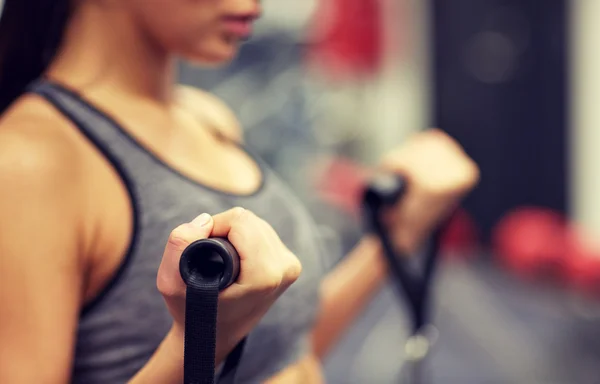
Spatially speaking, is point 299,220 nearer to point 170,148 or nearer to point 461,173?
point 170,148

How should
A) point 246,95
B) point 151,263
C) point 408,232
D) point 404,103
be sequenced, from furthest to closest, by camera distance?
point 404,103 < point 246,95 < point 408,232 < point 151,263

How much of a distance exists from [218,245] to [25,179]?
0.55 feet

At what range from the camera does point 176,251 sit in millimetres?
404

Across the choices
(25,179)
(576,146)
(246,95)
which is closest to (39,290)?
(25,179)

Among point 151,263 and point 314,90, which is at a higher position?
point 151,263

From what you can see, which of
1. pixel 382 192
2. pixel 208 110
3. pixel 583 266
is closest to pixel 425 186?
pixel 382 192

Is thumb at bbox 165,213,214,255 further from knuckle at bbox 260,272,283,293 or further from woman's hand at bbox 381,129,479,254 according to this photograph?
woman's hand at bbox 381,129,479,254

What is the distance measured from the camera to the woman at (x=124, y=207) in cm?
46

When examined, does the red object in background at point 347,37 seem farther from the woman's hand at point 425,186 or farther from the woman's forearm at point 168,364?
the woman's forearm at point 168,364

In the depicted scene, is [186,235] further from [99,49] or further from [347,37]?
[347,37]

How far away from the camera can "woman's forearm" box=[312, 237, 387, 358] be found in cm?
86

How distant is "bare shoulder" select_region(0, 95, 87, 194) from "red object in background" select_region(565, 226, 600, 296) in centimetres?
164

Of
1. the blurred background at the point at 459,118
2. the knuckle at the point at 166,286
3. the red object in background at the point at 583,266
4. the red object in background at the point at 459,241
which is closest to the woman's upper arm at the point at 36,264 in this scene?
the knuckle at the point at 166,286

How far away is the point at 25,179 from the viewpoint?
474mm
